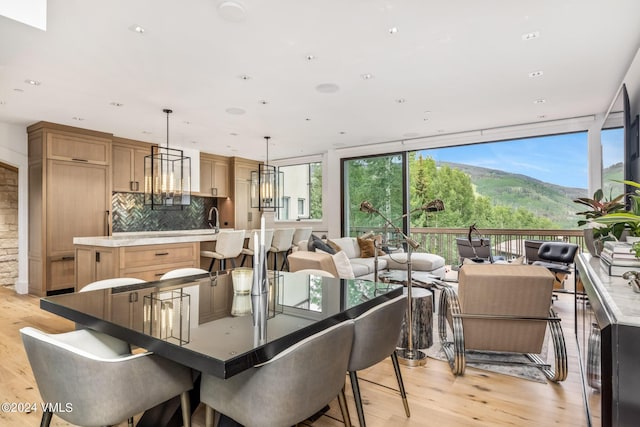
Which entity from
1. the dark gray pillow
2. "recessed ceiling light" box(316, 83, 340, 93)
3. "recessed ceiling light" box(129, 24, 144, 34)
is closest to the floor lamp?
the dark gray pillow

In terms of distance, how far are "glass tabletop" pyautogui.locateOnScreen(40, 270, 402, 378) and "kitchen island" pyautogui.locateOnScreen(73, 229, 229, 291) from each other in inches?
75.1

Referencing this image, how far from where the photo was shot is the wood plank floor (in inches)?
77.2

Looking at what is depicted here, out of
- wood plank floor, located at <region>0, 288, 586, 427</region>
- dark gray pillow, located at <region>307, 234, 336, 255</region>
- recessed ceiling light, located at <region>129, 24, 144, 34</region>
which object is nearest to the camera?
wood plank floor, located at <region>0, 288, 586, 427</region>

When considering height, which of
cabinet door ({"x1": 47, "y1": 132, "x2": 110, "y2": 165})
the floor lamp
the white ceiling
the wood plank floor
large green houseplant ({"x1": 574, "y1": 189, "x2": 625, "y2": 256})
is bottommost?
the wood plank floor

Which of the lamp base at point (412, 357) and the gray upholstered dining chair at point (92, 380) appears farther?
the lamp base at point (412, 357)

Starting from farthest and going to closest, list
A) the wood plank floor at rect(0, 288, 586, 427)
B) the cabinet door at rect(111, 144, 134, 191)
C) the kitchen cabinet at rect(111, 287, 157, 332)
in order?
the cabinet door at rect(111, 144, 134, 191) < the wood plank floor at rect(0, 288, 586, 427) < the kitchen cabinet at rect(111, 287, 157, 332)

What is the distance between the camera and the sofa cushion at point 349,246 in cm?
561

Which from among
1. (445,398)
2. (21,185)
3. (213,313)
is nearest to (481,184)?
(445,398)

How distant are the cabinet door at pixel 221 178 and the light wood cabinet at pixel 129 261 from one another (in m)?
3.77

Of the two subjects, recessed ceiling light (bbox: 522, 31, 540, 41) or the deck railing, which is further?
the deck railing

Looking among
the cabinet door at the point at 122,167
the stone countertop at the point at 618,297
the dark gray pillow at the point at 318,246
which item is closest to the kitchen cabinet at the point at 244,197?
the cabinet door at the point at 122,167

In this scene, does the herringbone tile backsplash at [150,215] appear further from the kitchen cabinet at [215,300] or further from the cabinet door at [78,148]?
the kitchen cabinet at [215,300]

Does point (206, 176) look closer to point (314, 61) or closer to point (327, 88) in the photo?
point (327, 88)

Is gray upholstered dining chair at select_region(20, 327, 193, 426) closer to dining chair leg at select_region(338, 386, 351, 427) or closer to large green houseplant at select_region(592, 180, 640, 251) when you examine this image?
dining chair leg at select_region(338, 386, 351, 427)
